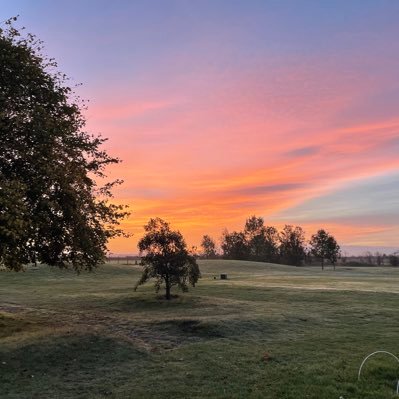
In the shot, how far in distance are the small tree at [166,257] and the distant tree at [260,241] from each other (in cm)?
11262

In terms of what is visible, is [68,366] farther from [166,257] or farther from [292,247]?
[292,247]

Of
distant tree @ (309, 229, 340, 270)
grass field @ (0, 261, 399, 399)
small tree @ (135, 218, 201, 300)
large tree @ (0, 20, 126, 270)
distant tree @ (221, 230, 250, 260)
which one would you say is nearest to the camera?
grass field @ (0, 261, 399, 399)

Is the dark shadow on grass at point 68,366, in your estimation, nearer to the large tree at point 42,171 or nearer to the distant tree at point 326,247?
the large tree at point 42,171

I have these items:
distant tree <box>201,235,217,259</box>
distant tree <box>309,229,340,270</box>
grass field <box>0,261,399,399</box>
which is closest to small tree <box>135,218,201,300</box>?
grass field <box>0,261,399,399</box>

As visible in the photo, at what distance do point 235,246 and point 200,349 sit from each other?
440ft

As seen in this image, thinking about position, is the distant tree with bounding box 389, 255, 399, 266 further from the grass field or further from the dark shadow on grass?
the dark shadow on grass

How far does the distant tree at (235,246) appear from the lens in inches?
5866

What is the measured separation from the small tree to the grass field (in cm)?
251

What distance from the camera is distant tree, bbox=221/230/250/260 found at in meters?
149

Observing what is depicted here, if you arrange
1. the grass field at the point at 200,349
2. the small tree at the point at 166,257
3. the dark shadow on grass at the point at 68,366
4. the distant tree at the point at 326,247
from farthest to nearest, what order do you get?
1. the distant tree at the point at 326,247
2. the small tree at the point at 166,257
3. the dark shadow on grass at the point at 68,366
4. the grass field at the point at 200,349

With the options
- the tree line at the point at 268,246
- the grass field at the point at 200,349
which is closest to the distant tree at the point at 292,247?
the tree line at the point at 268,246

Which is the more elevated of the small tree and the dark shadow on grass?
the small tree

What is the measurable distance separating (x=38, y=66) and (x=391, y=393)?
21.6 metres

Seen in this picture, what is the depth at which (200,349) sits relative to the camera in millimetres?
18031
